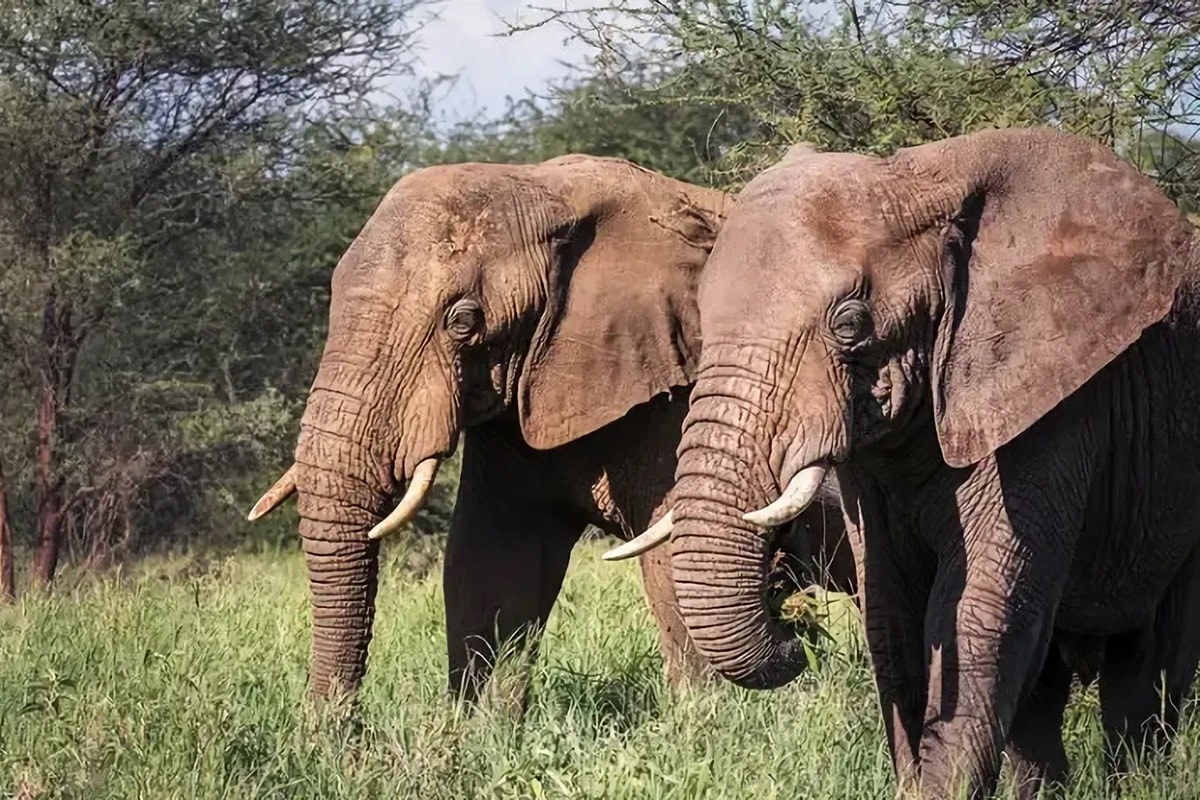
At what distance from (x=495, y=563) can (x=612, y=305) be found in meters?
0.81

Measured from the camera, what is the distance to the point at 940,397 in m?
3.84

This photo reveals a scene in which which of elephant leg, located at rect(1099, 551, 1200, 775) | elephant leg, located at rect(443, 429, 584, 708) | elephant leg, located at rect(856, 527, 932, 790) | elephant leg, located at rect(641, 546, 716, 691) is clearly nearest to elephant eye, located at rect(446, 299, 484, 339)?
elephant leg, located at rect(443, 429, 584, 708)

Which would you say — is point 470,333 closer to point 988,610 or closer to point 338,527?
point 338,527

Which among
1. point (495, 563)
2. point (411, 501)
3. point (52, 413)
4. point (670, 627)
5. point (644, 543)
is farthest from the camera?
point (52, 413)

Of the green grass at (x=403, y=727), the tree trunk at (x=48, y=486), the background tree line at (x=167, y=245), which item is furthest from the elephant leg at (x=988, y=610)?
the tree trunk at (x=48, y=486)

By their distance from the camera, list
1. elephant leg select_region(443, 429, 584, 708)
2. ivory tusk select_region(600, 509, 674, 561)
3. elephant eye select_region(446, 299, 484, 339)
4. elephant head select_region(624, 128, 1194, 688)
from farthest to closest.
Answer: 1. elephant leg select_region(443, 429, 584, 708)
2. elephant eye select_region(446, 299, 484, 339)
3. ivory tusk select_region(600, 509, 674, 561)
4. elephant head select_region(624, 128, 1194, 688)

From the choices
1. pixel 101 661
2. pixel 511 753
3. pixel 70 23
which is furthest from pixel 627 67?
pixel 70 23

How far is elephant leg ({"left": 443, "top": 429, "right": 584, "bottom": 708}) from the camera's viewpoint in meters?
5.36

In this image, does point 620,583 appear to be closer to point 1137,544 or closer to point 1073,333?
point 1137,544

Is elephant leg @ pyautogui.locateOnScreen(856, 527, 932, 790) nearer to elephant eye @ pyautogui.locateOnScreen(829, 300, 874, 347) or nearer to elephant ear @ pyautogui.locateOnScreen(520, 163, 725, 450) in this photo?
elephant eye @ pyautogui.locateOnScreen(829, 300, 874, 347)

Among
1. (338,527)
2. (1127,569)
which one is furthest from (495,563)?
(1127,569)

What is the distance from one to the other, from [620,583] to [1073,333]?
4.20 meters

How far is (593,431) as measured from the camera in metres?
5.23

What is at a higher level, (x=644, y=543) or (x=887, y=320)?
(x=887, y=320)
